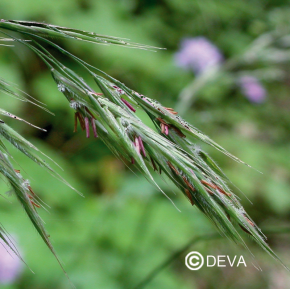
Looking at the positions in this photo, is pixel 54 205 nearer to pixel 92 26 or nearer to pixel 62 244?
pixel 62 244

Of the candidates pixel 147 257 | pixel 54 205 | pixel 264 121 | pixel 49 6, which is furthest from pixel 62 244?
pixel 264 121

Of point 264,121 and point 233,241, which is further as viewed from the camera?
point 264,121

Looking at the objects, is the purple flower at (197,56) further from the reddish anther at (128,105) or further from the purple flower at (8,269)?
the reddish anther at (128,105)

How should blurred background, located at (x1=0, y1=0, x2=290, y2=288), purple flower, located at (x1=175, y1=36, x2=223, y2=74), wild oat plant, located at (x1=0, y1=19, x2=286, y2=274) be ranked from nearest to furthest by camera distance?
wild oat plant, located at (x1=0, y1=19, x2=286, y2=274) < blurred background, located at (x1=0, y1=0, x2=290, y2=288) < purple flower, located at (x1=175, y1=36, x2=223, y2=74)

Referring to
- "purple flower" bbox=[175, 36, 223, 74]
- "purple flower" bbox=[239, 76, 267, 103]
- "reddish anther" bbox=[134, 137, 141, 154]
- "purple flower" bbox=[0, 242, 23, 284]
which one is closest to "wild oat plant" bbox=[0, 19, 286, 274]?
"reddish anther" bbox=[134, 137, 141, 154]

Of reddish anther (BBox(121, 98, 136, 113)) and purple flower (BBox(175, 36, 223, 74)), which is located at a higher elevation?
purple flower (BBox(175, 36, 223, 74))

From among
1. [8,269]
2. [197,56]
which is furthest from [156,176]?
[197,56]

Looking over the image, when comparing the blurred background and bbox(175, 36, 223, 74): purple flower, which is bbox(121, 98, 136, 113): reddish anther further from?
bbox(175, 36, 223, 74): purple flower
